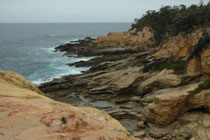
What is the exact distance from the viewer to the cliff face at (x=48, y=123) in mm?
6223

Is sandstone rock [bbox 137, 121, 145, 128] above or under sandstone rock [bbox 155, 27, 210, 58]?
under

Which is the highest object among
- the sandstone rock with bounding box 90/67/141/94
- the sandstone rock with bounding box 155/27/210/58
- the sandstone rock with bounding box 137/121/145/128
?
the sandstone rock with bounding box 155/27/210/58

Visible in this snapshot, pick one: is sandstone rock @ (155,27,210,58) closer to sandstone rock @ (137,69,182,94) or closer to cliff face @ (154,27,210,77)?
cliff face @ (154,27,210,77)

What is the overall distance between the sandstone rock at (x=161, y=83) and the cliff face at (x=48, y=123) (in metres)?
12.7

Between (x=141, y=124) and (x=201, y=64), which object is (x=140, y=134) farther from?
(x=201, y=64)

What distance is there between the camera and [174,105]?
1399cm

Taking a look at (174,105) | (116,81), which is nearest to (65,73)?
(116,81)

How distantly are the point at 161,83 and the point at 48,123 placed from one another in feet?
52.2

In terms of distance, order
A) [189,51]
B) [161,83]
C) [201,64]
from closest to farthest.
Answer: [201,64] < [161,83] < [189,51]

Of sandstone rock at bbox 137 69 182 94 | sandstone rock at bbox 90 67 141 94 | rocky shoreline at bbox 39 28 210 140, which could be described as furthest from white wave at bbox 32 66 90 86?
sandstone rock at bbox 137 69 182 94

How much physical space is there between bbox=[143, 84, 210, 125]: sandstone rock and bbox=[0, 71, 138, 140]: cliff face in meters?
7.01

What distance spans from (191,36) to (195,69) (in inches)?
353

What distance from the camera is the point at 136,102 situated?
20.6m

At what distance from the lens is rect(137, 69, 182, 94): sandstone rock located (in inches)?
755
